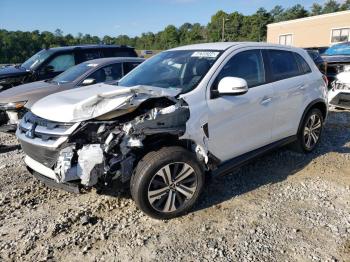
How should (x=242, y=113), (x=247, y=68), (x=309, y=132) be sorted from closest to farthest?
(x=242, y=113) < (x=247, y=68) < (x=309, y=132)

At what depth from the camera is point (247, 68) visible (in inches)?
161

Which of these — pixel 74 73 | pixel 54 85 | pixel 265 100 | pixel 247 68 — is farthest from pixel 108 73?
pixel 265 100

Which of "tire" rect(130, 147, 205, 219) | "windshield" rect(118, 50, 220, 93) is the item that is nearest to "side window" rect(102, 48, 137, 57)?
"windshield" rect(118, 50, 220, 93)

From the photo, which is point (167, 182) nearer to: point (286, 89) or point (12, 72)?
point (286, 89)

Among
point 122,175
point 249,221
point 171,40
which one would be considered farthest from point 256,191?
point 171,40

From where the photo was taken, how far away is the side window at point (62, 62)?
8500 millimetres

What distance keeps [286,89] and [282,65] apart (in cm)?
38

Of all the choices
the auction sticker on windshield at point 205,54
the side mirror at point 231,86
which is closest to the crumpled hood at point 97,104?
the side mirror at point 231,86

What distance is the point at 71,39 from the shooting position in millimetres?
43125

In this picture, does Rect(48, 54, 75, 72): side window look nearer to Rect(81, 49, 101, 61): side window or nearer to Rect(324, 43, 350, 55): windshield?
Rect(81, 49, 101, 61): side window

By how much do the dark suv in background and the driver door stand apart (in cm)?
582

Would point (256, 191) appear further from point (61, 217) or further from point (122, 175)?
point (61, 217)

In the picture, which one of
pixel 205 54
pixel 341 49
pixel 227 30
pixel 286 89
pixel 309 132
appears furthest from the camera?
pixel 227 30

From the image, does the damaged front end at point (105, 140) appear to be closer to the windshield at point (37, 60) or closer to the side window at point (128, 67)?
the side window at point (128, 67)
